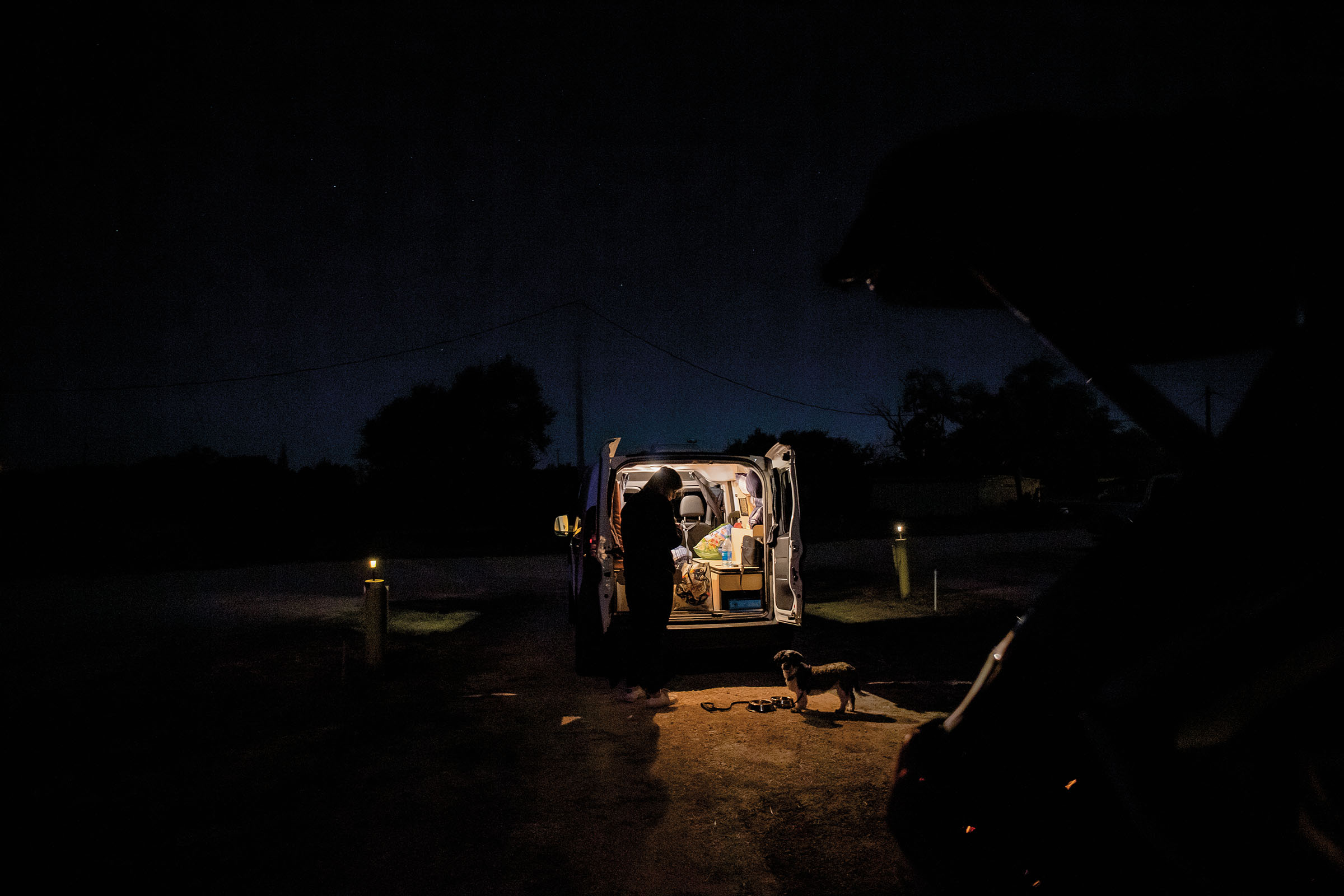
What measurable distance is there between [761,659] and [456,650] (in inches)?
126

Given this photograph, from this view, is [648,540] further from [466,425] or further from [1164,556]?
[466,425]

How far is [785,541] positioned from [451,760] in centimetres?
329

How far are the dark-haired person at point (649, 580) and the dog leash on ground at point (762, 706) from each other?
32 cm

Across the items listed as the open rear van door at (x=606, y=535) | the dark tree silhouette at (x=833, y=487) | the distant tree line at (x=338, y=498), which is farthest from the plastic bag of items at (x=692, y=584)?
the dark tree silhouette at (x=833, y=487)

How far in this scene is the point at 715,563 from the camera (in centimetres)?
698

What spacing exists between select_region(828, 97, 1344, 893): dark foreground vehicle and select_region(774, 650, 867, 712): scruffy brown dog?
133 inches

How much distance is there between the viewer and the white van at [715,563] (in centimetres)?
584

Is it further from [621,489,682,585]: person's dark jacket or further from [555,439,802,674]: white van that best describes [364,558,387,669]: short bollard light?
[621,489,682,585]: person's dark jacket

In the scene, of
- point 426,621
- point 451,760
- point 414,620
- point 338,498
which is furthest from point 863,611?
point 338,498

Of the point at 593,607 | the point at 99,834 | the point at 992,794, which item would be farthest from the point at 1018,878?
the point at 593,607

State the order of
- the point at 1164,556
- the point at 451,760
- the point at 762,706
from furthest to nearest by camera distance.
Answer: the point at 762,706
the point at 451,760
the point at 1164,556

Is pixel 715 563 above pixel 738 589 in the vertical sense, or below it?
above

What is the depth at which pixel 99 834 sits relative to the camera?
341 cm

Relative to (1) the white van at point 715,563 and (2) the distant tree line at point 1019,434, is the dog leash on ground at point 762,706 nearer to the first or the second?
(1) the white van at point 715,563
